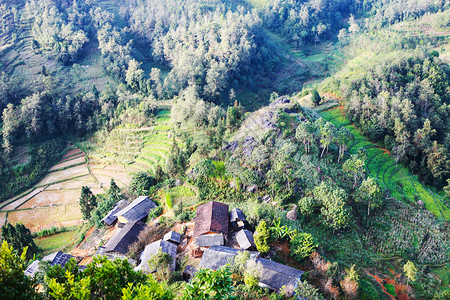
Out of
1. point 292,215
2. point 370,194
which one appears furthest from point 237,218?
point 370,194

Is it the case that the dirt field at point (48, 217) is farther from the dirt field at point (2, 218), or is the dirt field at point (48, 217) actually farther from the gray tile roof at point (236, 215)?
the gray tile roof at point (236, 215)

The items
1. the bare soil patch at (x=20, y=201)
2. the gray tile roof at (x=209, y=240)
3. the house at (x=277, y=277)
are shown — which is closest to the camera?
the house at (x=277, y=277)

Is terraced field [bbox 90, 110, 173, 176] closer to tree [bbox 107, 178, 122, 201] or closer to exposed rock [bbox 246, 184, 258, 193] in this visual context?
tree [bbox 107, 178, 122, 201]

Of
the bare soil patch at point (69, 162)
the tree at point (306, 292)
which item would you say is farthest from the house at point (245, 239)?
the bare soil patch at point (69, 162)

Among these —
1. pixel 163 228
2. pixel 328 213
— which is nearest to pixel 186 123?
pixel 163 228

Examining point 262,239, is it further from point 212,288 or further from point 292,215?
point 212,288

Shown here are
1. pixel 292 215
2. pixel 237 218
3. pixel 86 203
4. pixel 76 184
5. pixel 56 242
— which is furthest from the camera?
pixel 76 184
